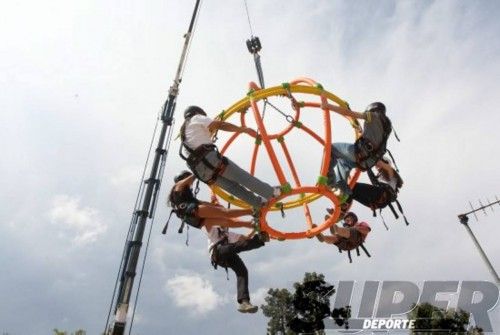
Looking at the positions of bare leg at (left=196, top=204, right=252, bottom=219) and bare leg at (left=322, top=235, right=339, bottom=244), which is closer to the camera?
bare leg at (left=196, top=204, right=252, bottom=219)

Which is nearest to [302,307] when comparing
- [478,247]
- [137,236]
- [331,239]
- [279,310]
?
[279,310]

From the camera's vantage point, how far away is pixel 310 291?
36.3m

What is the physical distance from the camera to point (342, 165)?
693cm

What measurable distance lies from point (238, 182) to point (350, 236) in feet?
8.08

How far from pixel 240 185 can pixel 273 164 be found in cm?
95

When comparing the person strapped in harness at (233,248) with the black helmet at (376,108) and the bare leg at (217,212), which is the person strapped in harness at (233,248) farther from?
the black helmet at (376,108)

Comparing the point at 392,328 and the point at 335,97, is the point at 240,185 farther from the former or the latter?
the point at 392,328

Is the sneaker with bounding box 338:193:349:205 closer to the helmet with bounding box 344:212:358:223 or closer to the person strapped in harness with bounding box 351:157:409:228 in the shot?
the person strapped in harness with bounding box 351:157:409:228

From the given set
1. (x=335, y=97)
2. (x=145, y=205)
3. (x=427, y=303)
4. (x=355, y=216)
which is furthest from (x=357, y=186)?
(x=427, y=303)

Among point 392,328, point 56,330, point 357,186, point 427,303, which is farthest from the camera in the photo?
point 427,303

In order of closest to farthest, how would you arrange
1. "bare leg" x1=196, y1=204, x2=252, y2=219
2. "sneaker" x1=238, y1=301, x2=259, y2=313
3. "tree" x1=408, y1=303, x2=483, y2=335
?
1. "sneaker" x1=238, y1=301, x2=259, y2=313
2. "bare leg" x1=196, y1=204, x2=252, y2=219
3. "tree" x1=408, y1=303, x2=483, y2=335

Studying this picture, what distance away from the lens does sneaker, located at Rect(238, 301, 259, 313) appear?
654 cm

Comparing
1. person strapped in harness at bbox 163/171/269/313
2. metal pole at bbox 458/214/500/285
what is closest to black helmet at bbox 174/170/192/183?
person strapped in harness at bbox 163/171/269/313

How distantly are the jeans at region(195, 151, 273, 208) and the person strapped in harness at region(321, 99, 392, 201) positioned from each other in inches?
51.4
